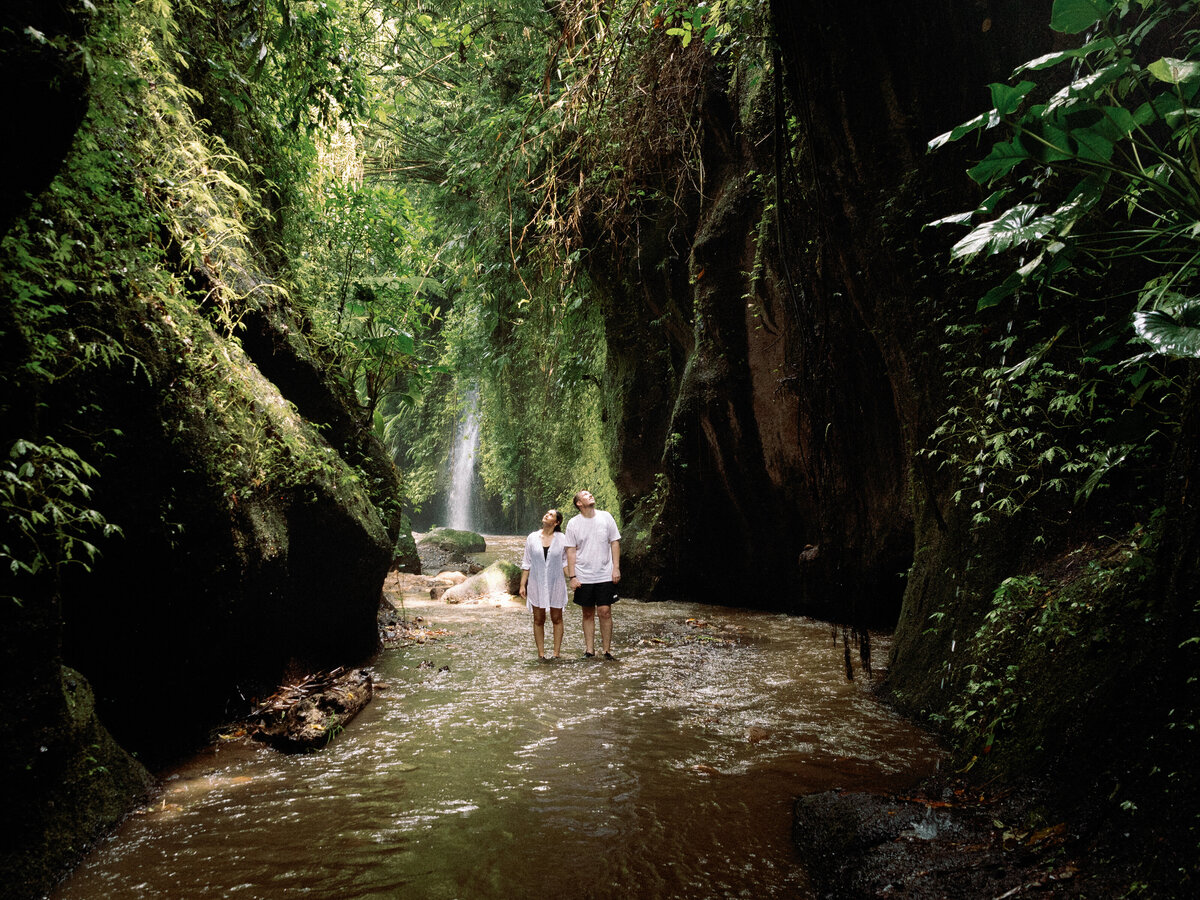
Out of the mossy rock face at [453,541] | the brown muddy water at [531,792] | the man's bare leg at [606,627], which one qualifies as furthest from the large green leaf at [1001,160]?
the mossy rock face at [453,541]

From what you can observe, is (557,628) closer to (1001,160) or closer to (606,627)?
(606,627)

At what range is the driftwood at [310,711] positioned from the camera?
4549 mm

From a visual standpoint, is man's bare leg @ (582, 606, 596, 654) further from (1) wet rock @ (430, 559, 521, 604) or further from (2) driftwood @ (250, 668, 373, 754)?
(1) wet rock @ (430, 559, 521, 604)

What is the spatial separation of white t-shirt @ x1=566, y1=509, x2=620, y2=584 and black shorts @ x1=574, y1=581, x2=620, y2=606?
0.18 feet

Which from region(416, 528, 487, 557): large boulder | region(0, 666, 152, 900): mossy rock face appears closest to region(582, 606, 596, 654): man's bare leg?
region(0, 666, 152, 900): mossy rock face

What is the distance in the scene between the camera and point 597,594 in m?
7.73

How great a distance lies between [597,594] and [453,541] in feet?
34.4

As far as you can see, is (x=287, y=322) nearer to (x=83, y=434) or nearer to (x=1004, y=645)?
(x=83, y=434)

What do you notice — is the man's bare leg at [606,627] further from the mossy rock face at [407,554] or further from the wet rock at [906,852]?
the mossy rock face at [407,554]

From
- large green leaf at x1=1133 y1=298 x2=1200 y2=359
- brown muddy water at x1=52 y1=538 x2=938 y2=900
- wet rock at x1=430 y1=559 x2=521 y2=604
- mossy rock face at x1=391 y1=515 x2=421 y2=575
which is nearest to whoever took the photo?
large green leaf at x1=1133 y1=298 x2=1200 y2=359

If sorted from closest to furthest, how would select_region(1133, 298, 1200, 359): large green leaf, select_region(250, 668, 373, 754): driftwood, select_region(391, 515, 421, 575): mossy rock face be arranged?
select_region(1133, 298, 1200, 359): large green leaf
select_region(250, 668, 373, 754): driftwood
select_region(391, 515, 421, 575): mossy rock face

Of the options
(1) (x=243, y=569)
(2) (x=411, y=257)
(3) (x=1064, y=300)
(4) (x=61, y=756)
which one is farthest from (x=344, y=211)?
(3) (x=1064, y=300)

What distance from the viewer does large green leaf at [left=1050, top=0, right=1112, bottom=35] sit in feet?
7.77

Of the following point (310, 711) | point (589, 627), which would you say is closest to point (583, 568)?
point (589, 627)
